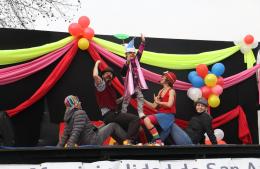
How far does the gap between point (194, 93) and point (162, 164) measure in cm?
260

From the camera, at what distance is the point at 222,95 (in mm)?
8109

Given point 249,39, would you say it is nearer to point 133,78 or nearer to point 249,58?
point 249,58

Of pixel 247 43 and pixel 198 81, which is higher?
pixel 247 43

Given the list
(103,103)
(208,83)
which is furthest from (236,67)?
(103,103)

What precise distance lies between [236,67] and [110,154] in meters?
3.81

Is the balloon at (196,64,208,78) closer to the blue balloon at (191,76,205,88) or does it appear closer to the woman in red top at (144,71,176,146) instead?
the blue balloon at (191,76,205,88)

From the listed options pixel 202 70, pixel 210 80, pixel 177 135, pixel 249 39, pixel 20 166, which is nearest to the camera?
pixel 20 166

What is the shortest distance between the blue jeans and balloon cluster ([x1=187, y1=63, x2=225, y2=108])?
1138 millimetres

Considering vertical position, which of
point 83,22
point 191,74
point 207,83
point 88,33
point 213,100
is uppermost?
point 83,22

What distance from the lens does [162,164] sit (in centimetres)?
521

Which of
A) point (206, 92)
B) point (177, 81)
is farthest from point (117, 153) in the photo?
point (177, 81)

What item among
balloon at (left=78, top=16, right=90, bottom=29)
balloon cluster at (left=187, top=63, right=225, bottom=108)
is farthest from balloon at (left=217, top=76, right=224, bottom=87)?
balloon at (left=78, top=16, right=90, bottom=29)

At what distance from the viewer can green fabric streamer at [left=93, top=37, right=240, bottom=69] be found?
745 cm

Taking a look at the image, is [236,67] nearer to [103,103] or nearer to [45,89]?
[103,103]
